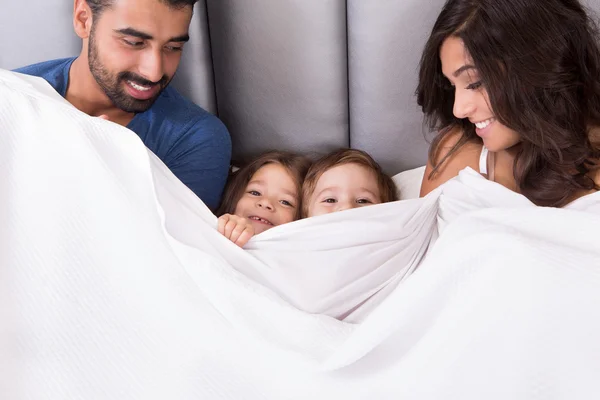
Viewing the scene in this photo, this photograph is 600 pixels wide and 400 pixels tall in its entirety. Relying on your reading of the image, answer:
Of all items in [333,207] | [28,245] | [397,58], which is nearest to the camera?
[28,245]

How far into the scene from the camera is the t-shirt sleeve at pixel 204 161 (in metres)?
1.44

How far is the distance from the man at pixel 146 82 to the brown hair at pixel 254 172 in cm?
3

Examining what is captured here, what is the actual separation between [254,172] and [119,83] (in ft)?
1.15

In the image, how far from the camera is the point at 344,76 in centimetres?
160

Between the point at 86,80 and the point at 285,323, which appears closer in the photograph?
the point at 285,323

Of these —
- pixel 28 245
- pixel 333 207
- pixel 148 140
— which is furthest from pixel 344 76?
pixel 28 245

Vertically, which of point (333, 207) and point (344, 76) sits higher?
point (344, 76)

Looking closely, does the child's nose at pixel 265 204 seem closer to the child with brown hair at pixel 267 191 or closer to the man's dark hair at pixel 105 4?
the child with brown hair at pixel 267 191

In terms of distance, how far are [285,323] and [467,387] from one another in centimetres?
29

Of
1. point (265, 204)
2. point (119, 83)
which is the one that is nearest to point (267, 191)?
point (265, 204)

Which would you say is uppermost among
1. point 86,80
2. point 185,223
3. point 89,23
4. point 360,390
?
point 89,23

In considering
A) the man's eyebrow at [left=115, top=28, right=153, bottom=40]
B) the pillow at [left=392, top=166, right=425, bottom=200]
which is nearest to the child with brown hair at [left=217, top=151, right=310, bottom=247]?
the pillow at [left=392, top=166, right=425, bottom=200]

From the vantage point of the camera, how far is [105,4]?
133cm

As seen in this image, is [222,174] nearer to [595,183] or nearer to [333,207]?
[333,207]
